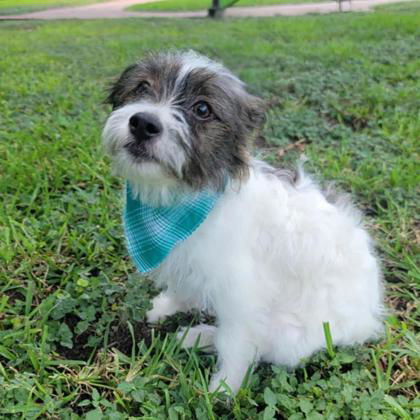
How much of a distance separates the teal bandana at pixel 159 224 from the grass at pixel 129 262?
494mm

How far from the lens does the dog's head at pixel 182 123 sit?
2143 mm

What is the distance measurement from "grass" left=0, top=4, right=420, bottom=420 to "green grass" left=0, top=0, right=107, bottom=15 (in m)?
3.33

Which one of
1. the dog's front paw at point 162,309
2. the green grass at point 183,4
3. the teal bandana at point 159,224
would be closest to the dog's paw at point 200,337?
the dog's front paw at point 162,309

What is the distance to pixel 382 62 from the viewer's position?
7.61 metres

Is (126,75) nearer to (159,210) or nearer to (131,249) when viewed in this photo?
(159,210)

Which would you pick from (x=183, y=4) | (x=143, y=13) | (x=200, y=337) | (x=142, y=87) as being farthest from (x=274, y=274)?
(x=183, y=4)

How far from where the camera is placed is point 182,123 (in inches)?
86.5

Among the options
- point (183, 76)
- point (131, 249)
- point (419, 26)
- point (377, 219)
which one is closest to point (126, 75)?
point (183, 76)

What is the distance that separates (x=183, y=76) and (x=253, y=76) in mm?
4699

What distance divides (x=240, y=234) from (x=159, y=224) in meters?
0.43

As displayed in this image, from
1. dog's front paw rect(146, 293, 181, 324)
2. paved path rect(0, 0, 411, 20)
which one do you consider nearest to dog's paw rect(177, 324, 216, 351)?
dog's front paw rect(146, 293, 181, 324)

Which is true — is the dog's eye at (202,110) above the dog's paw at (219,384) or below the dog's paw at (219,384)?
above

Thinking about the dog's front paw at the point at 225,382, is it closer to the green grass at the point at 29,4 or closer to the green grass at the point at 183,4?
the green grass at the point at 29,4

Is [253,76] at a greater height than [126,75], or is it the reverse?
[126,75]
